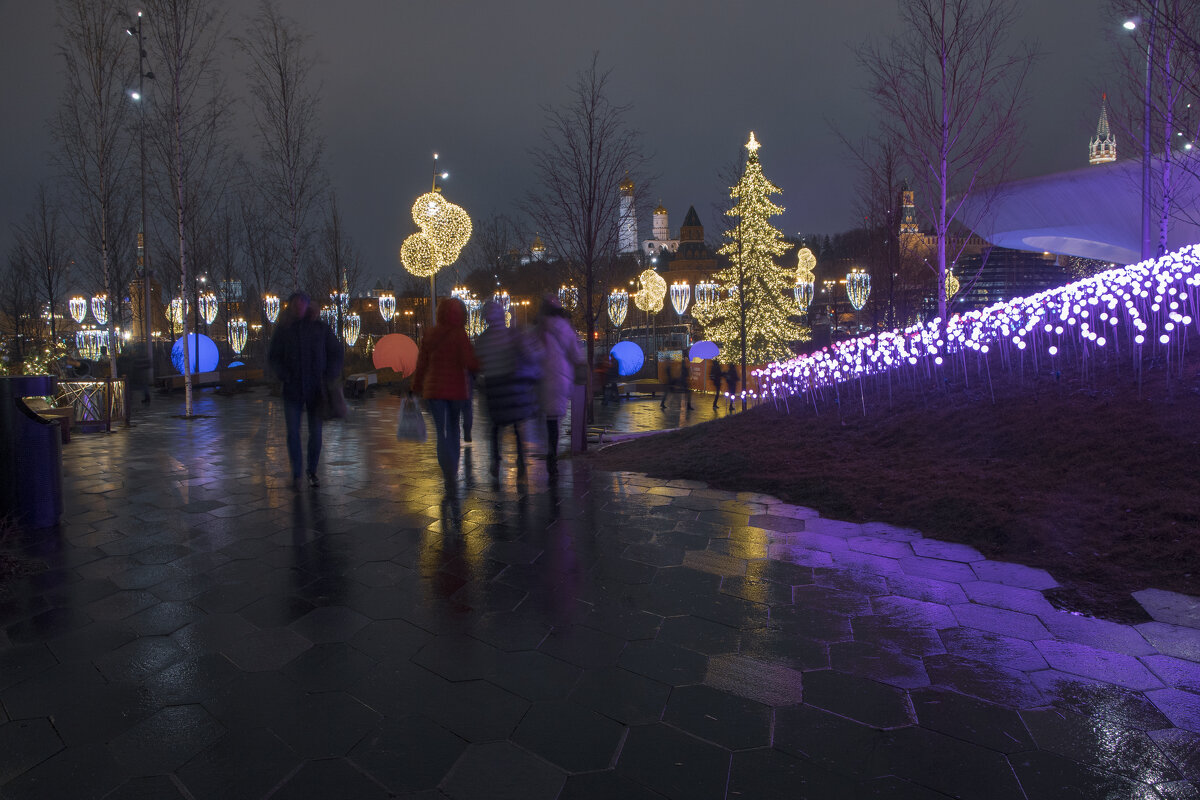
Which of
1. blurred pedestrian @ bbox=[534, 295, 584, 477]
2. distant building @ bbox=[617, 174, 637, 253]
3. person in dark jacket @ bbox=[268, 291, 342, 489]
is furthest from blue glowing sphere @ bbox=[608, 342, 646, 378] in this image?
person in dark jacket @ bbox=[268, 291, 342, 489]

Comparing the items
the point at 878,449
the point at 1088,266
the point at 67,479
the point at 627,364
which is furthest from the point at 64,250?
the point at 1088,266

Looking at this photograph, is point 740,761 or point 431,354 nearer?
point 740,761

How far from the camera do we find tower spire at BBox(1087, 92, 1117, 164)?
40.1 ft

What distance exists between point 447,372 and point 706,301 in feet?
77.3

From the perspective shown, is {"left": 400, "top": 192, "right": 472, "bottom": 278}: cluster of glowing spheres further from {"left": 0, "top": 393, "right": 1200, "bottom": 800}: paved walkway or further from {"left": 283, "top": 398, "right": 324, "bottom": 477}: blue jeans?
{"left": 0, "top": 393, "right": 1200, "bottom": 800}: paved walkway

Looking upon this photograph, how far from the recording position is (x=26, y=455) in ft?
15.4

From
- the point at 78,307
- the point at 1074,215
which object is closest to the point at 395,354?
the point at 78,307

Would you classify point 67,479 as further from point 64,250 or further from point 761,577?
point 64,250

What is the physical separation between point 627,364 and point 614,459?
13.6 meters

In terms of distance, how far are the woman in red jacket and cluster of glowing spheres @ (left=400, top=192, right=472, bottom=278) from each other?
952 cm

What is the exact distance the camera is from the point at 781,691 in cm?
263

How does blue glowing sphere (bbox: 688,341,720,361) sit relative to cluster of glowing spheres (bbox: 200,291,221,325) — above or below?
below

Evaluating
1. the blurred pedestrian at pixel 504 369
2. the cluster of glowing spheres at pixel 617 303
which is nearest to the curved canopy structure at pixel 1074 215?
the cluster of glowing spheres at pixel 617 303

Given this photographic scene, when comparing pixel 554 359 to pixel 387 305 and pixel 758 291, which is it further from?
pixel 387 305
